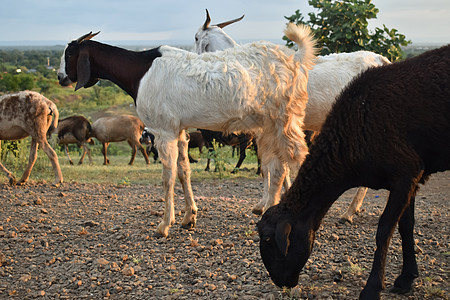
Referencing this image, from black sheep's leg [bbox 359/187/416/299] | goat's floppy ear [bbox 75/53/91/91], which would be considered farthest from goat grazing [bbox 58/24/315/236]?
black sheep's leg [bbox 359/187/416/299]

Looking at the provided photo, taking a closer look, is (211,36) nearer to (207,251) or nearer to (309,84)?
(309,84)

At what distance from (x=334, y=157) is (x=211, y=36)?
4.15m

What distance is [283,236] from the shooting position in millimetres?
3818

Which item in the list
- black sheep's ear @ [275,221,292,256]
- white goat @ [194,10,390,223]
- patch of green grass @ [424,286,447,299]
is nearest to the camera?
black sheep's ear @ [275,221,292,256]

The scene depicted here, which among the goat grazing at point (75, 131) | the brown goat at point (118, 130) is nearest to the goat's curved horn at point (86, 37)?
the brown goat at point (118, 130)

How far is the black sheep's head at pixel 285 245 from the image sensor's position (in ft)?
12.6

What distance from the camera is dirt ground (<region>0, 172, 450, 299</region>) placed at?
14.7 ft

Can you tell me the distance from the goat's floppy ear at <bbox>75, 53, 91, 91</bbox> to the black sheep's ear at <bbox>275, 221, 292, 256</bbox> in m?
3.57

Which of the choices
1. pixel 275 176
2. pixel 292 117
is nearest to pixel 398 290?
pixel 275 176

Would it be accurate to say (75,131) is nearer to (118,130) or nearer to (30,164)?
(118,130)

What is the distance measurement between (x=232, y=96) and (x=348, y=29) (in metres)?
6.64

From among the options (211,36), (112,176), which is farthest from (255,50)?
(112,176)

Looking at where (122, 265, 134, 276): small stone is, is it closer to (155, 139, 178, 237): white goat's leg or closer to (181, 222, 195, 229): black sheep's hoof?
(155, 139, 178, 237): white goat's leg

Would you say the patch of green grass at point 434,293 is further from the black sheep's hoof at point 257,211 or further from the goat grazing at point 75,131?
the goat grazing at point 75,131
